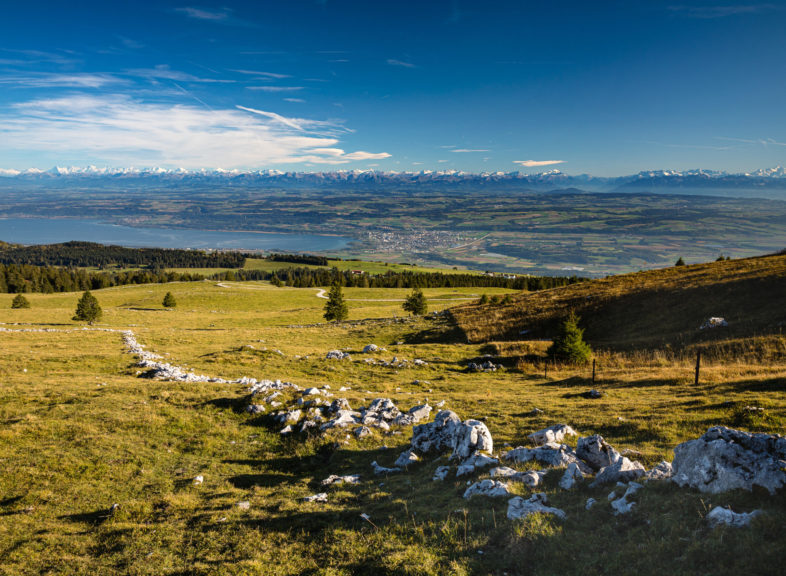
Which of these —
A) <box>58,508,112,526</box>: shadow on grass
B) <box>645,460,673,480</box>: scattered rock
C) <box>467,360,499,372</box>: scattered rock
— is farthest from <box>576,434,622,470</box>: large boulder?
<box>467,360,499,372</box>: scattered rock

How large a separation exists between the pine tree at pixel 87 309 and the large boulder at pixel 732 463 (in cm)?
6955

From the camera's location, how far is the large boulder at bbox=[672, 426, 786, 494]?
30.6 feet

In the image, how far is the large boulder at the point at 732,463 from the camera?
30.6 feet

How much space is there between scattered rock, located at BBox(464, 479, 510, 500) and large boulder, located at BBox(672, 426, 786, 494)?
4.55 m

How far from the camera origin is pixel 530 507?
33.6 feet

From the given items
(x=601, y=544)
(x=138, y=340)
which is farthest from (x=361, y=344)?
(x=601, y=544)

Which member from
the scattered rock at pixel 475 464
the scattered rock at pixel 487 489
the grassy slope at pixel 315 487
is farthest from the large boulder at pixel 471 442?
the scattered rock at pixel 487 489

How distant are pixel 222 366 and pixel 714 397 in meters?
33.9

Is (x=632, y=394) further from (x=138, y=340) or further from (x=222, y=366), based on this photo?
(x=138, y=340)

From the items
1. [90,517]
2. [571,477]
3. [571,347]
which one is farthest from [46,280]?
[571,477]

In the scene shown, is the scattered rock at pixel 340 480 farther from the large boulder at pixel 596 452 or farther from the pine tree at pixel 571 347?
the pine tree at pixel 571 347

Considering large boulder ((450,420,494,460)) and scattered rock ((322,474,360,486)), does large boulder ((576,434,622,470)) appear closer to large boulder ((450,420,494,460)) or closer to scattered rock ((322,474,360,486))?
large boulder ((450,420,494,460))

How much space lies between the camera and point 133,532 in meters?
11.2

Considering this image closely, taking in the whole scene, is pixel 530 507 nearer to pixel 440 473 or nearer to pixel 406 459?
pixel 440 473
